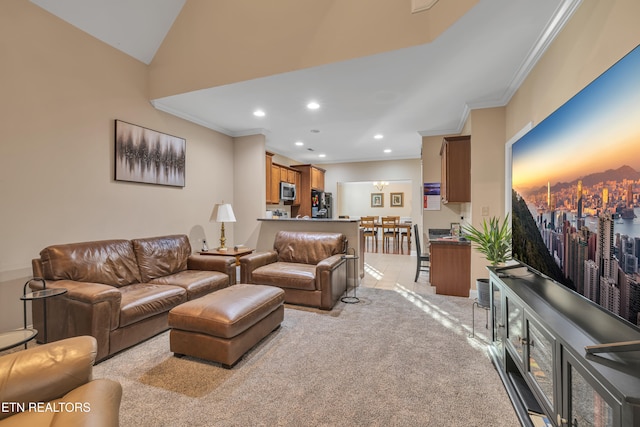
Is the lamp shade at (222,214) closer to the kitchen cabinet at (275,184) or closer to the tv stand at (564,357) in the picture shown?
the kitchen cabinet at (275,184)

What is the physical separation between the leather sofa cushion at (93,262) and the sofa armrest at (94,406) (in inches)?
75.9

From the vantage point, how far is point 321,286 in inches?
128

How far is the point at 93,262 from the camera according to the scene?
8.79 ft

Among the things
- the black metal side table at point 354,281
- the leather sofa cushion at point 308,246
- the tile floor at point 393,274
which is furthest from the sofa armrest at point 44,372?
the tile floor at point 393,274

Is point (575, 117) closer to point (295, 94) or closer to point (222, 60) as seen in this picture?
point (295, 94)

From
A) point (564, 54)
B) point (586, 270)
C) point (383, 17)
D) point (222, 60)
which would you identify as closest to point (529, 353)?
point (586, 270)

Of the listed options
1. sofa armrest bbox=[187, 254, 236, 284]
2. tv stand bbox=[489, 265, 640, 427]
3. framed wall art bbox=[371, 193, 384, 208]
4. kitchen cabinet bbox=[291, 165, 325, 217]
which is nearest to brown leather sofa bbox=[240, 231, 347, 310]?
sofa armrest bbox=[187, 254, 236, 284]

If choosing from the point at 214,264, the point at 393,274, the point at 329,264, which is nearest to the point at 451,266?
the point at 393,274

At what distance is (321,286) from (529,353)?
81.9 inches

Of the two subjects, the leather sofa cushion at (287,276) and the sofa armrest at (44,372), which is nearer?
the sofa armrest at (44,372)

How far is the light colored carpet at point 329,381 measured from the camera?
1593 millimetres

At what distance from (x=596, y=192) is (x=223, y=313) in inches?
92.1

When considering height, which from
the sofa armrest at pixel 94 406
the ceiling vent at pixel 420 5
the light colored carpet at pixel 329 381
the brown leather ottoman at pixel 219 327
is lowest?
the light colored carpet at pixel 329 381

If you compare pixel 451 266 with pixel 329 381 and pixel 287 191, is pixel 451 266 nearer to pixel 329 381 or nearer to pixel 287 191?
pixel 329 381
